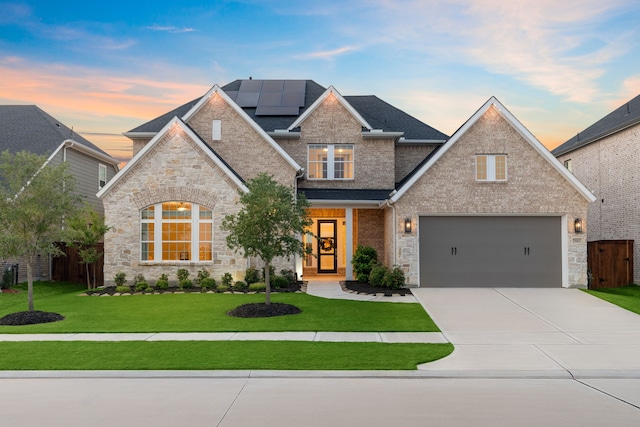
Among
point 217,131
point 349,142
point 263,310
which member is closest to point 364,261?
point 349,142

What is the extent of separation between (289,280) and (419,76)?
14.5m

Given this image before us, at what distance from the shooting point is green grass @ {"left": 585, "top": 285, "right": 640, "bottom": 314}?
14425mm

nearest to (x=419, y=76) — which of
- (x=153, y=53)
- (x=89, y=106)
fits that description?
(x=153, y=53)

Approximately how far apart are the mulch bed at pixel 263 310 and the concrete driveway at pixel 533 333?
12.9 feet

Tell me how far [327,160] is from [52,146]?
43.8 feet

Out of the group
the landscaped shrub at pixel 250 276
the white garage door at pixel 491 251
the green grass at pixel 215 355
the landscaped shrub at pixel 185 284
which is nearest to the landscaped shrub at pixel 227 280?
the landscaped shrub at pixel 250 276

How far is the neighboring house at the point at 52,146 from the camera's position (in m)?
23.2

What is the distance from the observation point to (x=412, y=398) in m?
6.60

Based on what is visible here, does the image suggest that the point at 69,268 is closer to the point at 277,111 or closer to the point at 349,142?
the point at 277,111

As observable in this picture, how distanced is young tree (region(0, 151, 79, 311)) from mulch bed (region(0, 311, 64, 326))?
0.54 m

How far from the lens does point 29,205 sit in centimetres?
1288

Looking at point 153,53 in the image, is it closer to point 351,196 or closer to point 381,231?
point 351,196

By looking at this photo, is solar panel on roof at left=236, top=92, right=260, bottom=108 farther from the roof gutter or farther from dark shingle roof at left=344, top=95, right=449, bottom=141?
the roof gutter

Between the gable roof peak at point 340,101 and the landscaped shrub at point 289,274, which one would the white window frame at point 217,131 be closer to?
the gable roof peak at point 340,101
